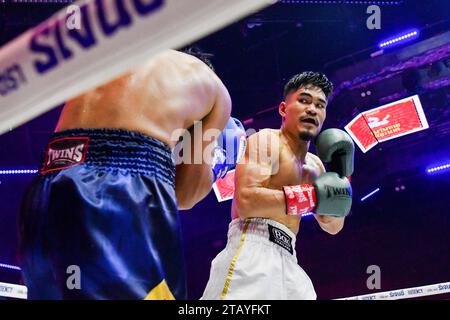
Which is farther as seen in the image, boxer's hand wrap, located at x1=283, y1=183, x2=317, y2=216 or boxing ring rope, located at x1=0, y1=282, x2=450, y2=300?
boxing ring rope, located at x1=0, y1=282, x2=450, y2=300

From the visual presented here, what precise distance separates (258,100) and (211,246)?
1.39 m

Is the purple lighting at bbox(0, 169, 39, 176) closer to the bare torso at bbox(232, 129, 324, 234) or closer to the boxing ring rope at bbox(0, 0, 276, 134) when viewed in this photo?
the bare torso at bbox(232, 129, 324, 234)

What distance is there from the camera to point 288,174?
2.65 m

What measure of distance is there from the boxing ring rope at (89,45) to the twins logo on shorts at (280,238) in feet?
5.89

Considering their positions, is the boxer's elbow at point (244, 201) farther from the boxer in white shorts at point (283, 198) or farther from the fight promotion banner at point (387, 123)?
the fight promotion banner at point (387, 123)

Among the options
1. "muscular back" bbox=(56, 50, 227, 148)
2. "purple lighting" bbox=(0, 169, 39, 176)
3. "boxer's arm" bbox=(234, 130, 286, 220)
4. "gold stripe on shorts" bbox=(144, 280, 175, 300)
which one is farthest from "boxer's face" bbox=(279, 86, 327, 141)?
"purple lighting" bbox=(0, 169, 39, 176)

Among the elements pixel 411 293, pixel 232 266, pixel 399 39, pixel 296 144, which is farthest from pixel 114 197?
pixel 399 39

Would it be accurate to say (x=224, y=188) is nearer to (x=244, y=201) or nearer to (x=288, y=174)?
(x=288, y=174)

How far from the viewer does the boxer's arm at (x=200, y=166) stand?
1624mm

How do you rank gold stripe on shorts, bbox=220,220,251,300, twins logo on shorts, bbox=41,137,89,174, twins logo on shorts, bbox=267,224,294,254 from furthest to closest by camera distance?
1. twins logo on shorts, bbox=267,224,294,254
2. gold stripe on shorts, bbox=220,220,251,300
3. twins logo on shorts, bbox=41,137,89,174

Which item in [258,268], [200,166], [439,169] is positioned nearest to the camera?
[200,166]

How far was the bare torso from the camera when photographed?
2.59m

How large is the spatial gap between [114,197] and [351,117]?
408 cm

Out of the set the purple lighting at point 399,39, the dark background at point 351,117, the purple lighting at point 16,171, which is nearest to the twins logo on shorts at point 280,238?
the dark background at point 351,117
